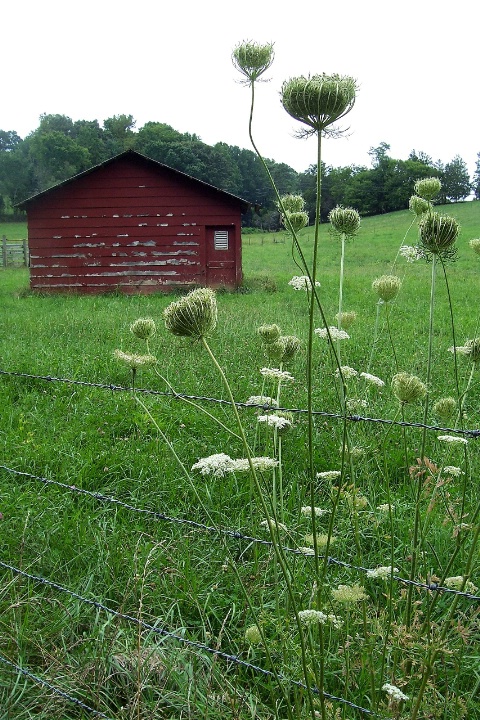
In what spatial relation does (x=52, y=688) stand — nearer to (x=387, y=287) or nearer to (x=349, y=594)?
(x=349, y=594)

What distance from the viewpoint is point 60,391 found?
6332 millimetres

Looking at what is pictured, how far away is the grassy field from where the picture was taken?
7.19 ft

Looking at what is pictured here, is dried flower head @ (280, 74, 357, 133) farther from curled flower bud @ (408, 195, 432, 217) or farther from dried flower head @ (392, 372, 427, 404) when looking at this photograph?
curled flower bud @ (408, 195, 432, 217)

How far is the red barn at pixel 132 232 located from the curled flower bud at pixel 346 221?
15.0 meters

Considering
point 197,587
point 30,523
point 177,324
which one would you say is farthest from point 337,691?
point 30,523

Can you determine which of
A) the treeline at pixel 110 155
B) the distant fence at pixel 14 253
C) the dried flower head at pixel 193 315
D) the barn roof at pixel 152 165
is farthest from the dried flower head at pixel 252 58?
the treeline at pixel 110 155

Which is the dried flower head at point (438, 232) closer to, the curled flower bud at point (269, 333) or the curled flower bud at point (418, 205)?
the curled flower bud at point (269, 333)

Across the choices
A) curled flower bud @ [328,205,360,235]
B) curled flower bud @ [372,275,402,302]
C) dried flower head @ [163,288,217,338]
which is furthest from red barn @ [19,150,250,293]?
dried flower head @ [163,288,217,338]

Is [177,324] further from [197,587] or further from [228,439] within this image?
[228,439]

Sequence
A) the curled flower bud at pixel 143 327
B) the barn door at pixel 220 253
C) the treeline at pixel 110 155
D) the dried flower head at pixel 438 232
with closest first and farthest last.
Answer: the dried flower head at pixel 438 232, the curled flower bud at pixel 143 327, the barn door at pixel 220 253, the treeline at pixel 110 155

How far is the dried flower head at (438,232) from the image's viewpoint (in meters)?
2.33

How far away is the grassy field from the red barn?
9.16 meters

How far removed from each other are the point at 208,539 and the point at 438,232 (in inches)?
86.7

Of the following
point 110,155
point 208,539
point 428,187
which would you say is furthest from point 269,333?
point 110,155
